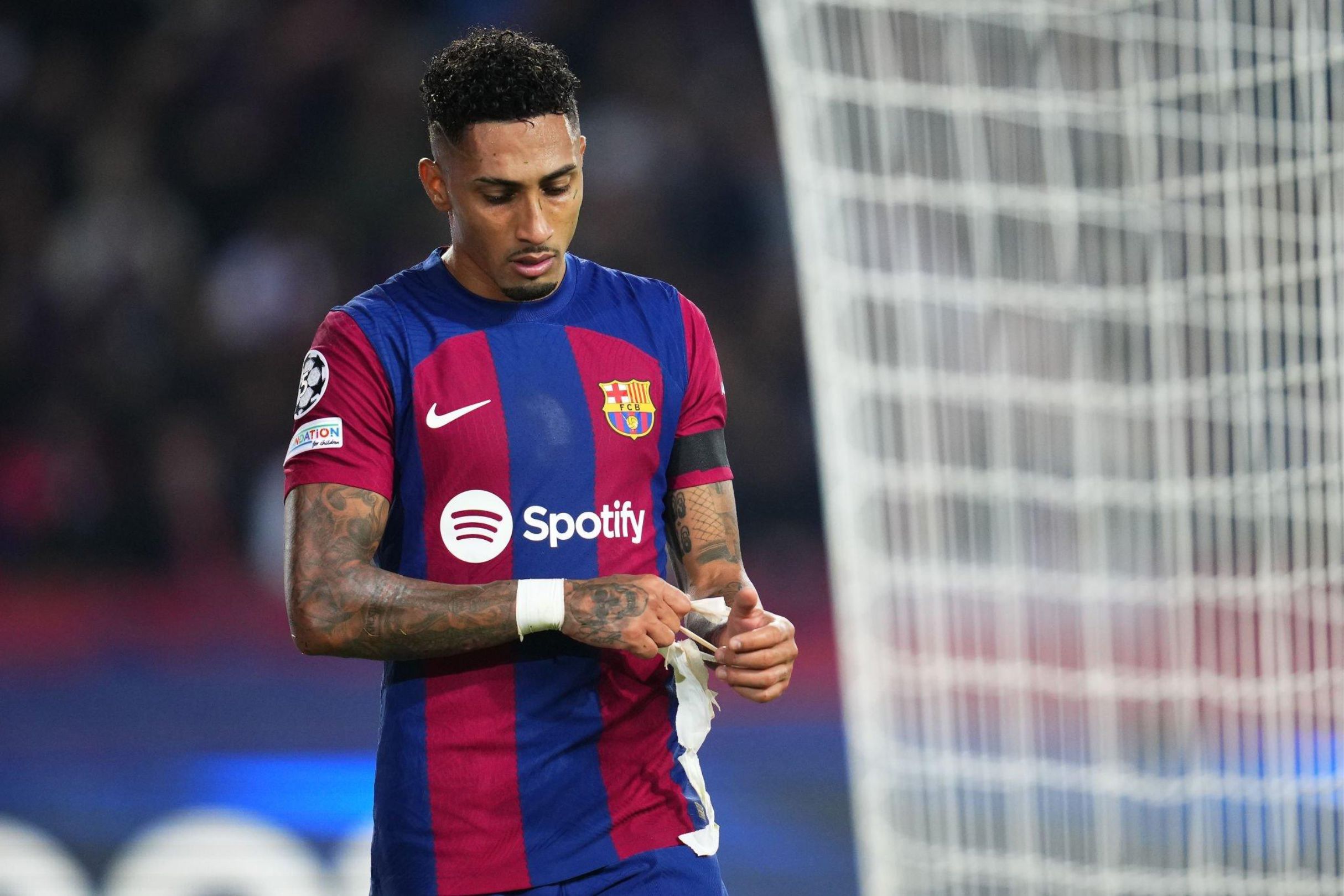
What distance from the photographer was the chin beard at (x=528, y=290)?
2.44 m

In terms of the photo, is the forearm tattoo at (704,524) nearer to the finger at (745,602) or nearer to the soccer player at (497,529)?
the soccer player at (497,529)

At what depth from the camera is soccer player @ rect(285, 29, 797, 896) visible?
2.29 m

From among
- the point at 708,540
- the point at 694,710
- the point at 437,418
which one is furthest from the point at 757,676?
the point at 437,418

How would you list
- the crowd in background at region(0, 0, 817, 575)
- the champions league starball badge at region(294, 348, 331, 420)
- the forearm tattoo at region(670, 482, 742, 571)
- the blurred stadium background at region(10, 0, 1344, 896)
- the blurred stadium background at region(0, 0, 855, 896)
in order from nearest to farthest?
the champions league starball badge at region(294, 348, 331, 420)
the forearm tattoo at region(670, 482, 742, 571)
the blurred stadium background at region(10, 0, 1344, 896)
the blurred stadium background at region(0, 0, 855, 896)
the crowd in background at region(0, 0, 817, 575)

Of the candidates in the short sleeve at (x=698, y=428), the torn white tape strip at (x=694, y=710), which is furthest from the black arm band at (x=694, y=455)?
the torn white tape strip at (x=694, y=710)

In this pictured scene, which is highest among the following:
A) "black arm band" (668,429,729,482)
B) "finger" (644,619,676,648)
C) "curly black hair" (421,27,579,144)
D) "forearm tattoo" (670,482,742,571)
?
"curly black hair" (421,27,579,144)

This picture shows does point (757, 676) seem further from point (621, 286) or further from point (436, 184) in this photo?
point (436, 184)

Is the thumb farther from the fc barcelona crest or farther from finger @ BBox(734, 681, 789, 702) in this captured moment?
the fc barcelona crest

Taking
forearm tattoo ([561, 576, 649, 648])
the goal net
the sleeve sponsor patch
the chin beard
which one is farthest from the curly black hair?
the goal net

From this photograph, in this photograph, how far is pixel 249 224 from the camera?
979cm

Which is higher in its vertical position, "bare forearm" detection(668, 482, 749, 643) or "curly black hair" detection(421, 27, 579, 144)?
"curly black hair" detection(421, 27, 579, 144)

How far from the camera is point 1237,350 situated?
14.0 ft

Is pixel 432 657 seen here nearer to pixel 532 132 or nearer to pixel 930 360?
pixel 532 132

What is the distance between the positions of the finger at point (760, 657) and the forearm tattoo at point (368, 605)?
0.31 metres
